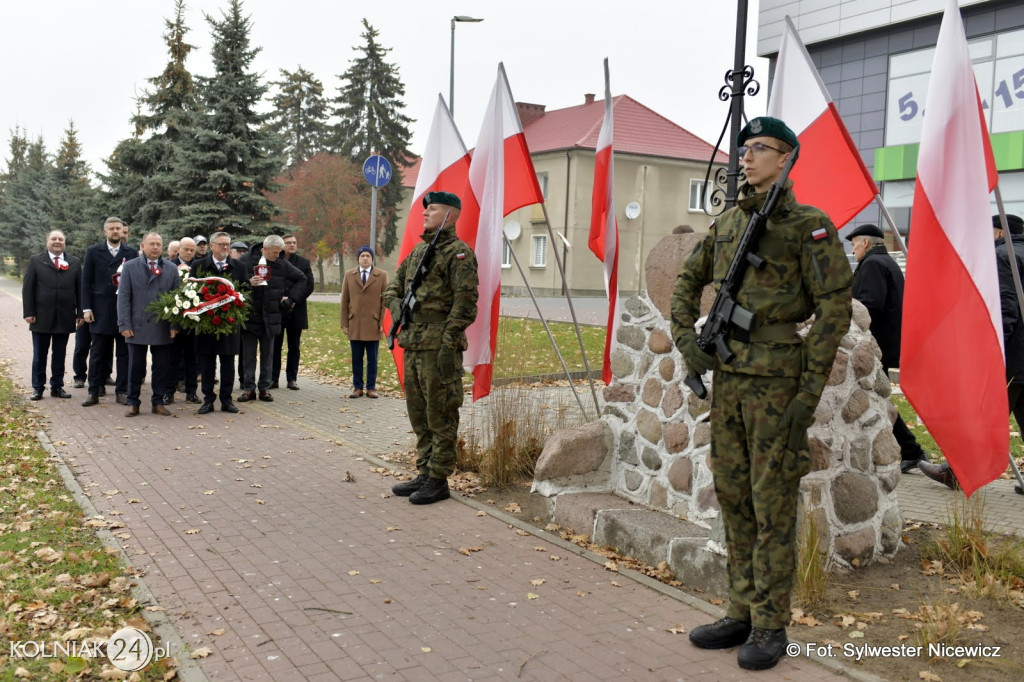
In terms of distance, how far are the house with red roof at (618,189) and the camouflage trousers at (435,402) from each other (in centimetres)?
3693

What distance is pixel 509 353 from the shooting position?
8602 millimetres

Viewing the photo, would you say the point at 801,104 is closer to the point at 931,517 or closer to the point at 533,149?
the point at 931,517

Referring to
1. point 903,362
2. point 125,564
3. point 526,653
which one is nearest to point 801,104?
point 903,362

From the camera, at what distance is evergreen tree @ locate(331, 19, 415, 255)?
54.2 metres

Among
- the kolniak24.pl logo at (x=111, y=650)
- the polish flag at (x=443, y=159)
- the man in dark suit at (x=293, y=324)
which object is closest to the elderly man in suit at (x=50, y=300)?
the man in dark suit at (x=293, y=324)

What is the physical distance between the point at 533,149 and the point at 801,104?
135 feet

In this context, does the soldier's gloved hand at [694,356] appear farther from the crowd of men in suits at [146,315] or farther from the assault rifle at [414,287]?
the crowd of men in suits at [146,315]

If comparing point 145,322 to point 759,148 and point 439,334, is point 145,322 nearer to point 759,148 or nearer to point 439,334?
point 439,334

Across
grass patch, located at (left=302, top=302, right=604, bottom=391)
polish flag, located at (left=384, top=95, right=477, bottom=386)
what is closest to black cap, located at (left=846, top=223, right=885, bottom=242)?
grass patch, located at (left=302, top=302, right=604, bottom=391)

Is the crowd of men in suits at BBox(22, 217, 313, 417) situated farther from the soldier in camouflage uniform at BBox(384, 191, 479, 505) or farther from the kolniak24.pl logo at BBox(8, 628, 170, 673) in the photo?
the kolniak24.pl logo at BBox(8, 628, 170, 673)

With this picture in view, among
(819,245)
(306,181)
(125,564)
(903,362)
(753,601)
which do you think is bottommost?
(125,564)

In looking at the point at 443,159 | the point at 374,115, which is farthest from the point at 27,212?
the point at 443,159

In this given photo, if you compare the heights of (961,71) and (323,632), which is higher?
(961,71)

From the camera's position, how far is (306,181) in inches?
1831
